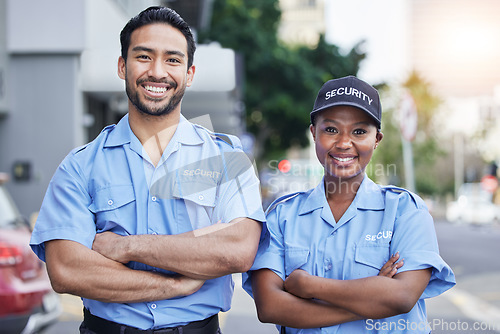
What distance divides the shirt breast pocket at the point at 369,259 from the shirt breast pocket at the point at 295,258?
0.69ft

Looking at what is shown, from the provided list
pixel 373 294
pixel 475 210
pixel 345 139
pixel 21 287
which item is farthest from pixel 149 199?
pixel 475 210

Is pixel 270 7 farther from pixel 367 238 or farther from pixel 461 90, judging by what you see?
pixel 461 90

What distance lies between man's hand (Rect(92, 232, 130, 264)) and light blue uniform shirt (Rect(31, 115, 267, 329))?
0.04 meters

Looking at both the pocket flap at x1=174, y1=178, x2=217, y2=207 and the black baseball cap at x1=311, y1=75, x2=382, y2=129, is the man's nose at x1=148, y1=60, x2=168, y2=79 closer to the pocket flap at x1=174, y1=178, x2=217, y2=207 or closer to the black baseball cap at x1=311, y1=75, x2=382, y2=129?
the pocket flap at x1=174, y1=178, x2=217, y2=207

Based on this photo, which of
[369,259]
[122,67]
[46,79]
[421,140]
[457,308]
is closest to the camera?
[369,259]

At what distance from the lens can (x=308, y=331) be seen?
2.36 m

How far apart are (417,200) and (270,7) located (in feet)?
87.0

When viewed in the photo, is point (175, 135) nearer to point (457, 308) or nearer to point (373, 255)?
point (373, 255)

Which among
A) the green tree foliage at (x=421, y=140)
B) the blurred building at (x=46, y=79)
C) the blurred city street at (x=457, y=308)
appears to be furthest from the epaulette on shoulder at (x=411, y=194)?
the green tree foliage at (x=421, y=140)

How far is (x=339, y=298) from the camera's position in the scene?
224cm

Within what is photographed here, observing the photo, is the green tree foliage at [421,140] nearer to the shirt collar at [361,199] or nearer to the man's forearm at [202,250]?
the shirt collar at [361,199]

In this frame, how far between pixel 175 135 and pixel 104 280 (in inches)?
27.8

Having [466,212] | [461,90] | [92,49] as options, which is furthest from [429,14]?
[92,49]

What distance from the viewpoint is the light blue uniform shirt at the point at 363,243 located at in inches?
92.0
